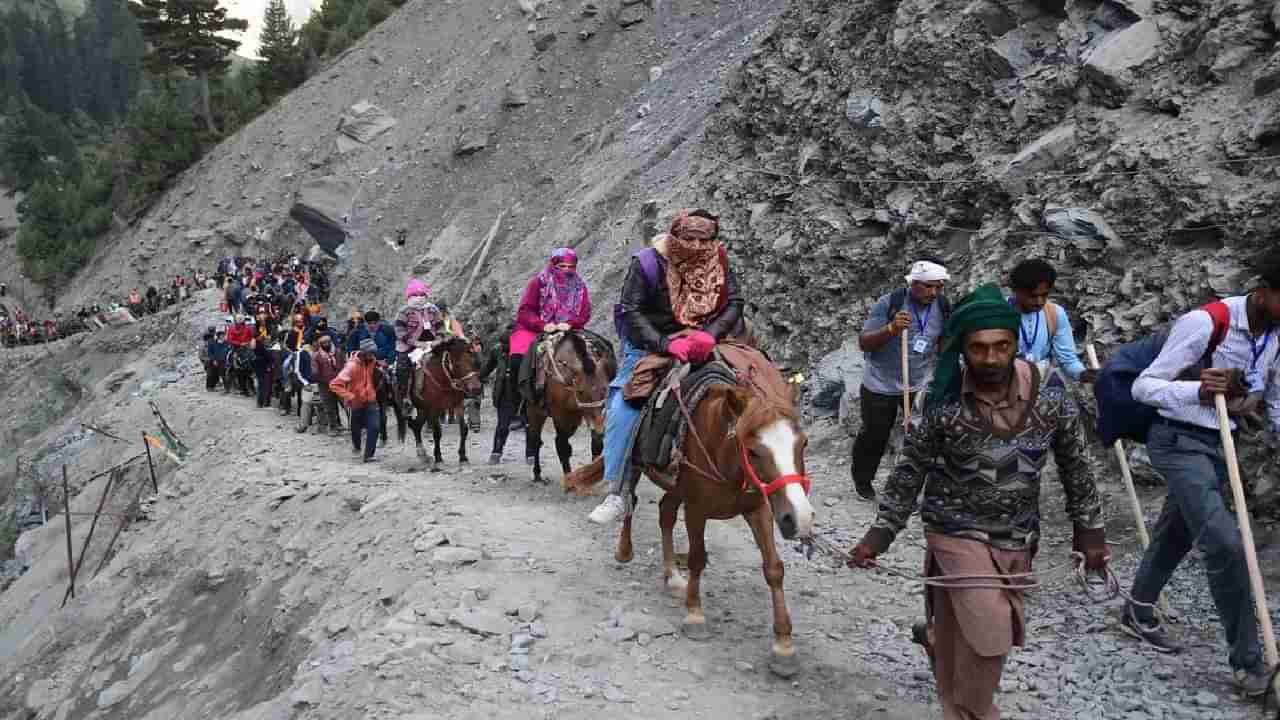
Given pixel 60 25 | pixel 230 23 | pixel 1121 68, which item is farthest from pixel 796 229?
Result: pixel 60 25

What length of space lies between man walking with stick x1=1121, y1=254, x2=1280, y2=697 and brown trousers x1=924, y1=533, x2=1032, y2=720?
1173 mm

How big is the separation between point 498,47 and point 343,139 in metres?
8.36

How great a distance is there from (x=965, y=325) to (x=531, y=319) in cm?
727

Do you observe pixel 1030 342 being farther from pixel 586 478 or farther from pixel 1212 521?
pixel 586 478

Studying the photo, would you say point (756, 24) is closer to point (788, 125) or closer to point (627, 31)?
point (627, 31)

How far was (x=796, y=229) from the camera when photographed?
42.0 feet

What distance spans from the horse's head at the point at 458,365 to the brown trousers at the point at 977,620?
8.70m

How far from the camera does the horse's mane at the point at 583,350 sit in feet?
31.3

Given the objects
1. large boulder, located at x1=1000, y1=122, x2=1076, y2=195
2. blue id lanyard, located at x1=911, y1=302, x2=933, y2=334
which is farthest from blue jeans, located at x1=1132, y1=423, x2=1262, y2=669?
large boulder, located at x1=1000, y1=122, x2=1076, y2=195

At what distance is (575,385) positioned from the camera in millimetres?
9516

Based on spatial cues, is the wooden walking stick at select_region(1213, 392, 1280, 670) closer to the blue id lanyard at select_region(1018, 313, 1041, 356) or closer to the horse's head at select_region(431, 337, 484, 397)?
the blue id lanyard at select_region(1018, 313, 1041, 356)

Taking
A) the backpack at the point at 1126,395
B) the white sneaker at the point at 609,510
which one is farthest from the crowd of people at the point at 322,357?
the backpack at the point at 1126,395

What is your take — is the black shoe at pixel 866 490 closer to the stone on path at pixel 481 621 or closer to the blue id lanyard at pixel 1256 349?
the stone on path at pixel 481 621

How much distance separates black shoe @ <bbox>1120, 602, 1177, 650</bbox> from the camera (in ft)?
16.6
